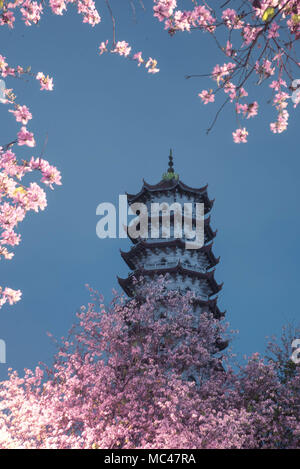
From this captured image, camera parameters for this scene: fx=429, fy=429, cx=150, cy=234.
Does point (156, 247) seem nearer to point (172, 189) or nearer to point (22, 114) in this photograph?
point (172, 189)

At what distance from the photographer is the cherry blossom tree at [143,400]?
15.3 m

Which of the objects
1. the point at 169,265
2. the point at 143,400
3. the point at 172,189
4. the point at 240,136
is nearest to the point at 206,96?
the point at 240,136

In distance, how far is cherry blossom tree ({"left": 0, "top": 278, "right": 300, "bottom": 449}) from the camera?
15.3 metres

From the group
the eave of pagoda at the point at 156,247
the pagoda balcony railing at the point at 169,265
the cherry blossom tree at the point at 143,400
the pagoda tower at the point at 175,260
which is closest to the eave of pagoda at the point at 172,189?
the pagoda tower at the point at 175,260

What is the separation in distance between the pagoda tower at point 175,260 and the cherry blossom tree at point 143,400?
11.7 metres

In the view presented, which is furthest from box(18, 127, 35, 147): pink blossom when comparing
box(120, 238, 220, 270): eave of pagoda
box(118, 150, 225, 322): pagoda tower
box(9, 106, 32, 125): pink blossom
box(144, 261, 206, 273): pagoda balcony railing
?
box(120, 238, 220, 270): eave of pagoda

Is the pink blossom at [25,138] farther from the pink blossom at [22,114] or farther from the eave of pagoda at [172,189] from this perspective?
the eave of pagoda at [172,189]

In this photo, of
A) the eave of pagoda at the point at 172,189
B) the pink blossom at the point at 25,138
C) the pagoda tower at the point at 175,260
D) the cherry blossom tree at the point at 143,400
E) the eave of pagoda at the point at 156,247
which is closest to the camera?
the pink blossom at the point at 25,138

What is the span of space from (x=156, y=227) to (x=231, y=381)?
65.3 ft

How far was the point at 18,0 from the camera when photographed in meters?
7.29

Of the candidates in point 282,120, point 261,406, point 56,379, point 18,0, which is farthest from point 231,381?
point 18,0

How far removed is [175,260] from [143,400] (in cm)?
1995

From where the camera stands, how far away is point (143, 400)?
18.4 meters

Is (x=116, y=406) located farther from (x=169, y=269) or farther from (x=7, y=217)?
(x=169, y=269)
